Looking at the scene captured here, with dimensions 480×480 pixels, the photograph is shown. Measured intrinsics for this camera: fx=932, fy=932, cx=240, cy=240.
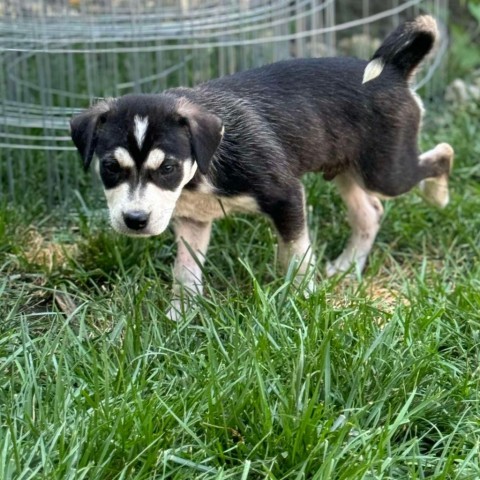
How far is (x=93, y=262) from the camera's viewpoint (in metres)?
4.44

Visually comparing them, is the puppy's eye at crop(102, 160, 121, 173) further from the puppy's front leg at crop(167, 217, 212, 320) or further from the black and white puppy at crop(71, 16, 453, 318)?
the puppy's front leg at crop(167, 217, 212, 320)

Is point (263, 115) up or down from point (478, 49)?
up

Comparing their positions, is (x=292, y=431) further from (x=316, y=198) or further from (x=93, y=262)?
(x=316, y=198)

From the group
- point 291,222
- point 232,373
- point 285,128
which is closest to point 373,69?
point 285,128

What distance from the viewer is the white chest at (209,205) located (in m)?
4.13

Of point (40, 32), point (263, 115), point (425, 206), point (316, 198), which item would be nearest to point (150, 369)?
point (263, 115)

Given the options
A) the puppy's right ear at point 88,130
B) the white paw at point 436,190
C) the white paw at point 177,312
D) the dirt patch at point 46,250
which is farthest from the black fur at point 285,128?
the dirt patch at point 46,250

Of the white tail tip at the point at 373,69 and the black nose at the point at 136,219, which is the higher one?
the white tail tip at the point at 373,69

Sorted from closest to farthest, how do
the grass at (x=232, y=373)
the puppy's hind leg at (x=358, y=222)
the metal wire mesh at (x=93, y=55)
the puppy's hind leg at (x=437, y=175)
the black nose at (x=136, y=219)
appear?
the grass at (x=232, y=373) < the black nose at (x=136, y=219) < the puppy's hind leg at (x=358, y=222) < the puppy's hind leg at (x=437, y=175) < the metal wire mesh at (x=93, y=55)

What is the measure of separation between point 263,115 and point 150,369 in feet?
4.85

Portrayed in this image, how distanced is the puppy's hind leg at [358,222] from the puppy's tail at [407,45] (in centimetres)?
63

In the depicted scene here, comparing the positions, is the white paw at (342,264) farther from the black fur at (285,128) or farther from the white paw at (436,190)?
the white paw at (436,190)

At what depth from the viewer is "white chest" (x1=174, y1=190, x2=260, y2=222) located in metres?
4.13

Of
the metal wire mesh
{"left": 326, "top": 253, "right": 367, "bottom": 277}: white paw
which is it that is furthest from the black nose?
the metal wire mesh
